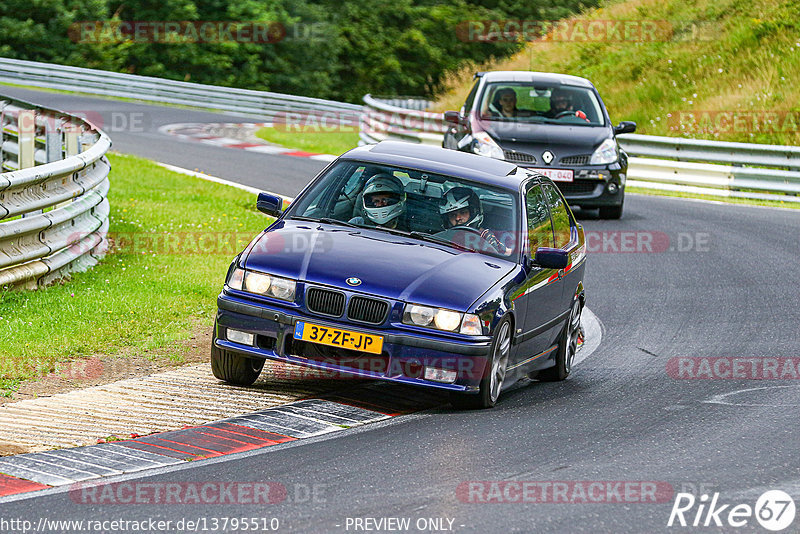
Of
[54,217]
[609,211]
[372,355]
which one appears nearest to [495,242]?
[372,355]

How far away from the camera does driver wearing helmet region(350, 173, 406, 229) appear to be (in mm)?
8719

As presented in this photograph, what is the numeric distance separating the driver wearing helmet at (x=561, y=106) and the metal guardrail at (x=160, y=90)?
19.3m

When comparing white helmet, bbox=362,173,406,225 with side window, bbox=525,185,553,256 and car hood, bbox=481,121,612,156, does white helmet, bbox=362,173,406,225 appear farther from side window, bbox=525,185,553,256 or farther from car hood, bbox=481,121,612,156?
car hood, bbox=481,121,612,156

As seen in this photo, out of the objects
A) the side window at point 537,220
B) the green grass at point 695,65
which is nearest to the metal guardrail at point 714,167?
the green grass at point 695,65

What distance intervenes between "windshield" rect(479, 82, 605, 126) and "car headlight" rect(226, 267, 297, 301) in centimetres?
1000

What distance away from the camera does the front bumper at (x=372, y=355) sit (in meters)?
7.64

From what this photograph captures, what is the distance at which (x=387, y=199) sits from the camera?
886 cm

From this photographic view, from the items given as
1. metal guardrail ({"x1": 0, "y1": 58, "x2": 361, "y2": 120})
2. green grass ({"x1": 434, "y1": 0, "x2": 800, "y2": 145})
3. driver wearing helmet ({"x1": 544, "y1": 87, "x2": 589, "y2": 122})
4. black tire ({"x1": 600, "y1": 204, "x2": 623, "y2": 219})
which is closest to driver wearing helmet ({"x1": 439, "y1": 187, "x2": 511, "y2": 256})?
driver wearing helmet ({"x1": 544, "y1": 87, "x2": 589, "y2": 122})

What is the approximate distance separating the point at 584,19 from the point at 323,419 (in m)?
34.3

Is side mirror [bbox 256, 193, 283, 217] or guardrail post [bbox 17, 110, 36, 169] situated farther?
guardrail post [bbox 17, 110, 36, 169]

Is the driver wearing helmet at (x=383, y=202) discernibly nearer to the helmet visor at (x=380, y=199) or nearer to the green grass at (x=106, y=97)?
the helmet visor at (x=380, y=199)

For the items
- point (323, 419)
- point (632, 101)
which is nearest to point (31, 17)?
point (632, 101)

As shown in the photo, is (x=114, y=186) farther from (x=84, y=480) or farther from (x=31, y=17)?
(x=31, y=17)

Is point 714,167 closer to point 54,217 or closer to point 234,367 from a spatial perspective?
point 54,217
